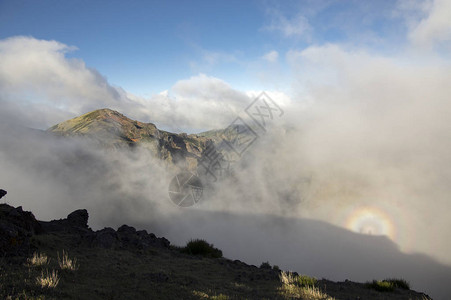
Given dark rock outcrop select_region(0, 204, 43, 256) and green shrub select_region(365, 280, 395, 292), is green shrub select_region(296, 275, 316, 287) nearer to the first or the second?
green shrub select_region(365, 280, 395, 292)

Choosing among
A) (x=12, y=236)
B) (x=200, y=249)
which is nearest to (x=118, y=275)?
(x=12, y=236)

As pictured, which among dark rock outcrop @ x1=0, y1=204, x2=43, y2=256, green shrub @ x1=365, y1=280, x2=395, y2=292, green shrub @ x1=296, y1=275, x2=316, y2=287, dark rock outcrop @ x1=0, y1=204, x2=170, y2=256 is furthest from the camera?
green shrub @ x1=365, y1=280, x2=395, y2=292

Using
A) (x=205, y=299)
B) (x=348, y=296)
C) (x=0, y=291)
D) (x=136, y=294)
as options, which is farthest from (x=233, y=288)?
(x=0, y=291)

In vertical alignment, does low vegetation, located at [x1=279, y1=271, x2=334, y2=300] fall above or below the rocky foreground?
above

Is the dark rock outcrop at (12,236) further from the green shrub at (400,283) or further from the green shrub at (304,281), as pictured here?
the green shrub at (400,283)

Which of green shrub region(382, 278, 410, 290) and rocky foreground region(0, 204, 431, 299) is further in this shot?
green shrub region(382, 278, 410, 290)

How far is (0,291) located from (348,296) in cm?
1492

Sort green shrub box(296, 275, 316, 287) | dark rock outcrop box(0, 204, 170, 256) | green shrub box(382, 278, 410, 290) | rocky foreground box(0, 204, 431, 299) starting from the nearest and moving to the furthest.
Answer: rocky foreground box(0, 204, 431, 299), dark rock outcrop box(0, 204, 170, 256), green shrub box(296, 275, 316, 287), green shrub box(382, 278, 410, 290)

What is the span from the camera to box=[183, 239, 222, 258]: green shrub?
21.9m

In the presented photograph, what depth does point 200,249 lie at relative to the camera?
22219 mm

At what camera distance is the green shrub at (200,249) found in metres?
21.9

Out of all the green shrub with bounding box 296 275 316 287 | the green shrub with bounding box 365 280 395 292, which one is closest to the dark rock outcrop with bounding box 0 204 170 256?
the green shrub with bounding box 296 275 316 287

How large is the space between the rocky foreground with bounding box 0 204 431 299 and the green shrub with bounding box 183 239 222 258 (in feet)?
11.9

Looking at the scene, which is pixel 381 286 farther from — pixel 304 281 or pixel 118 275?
pixel 118 275
